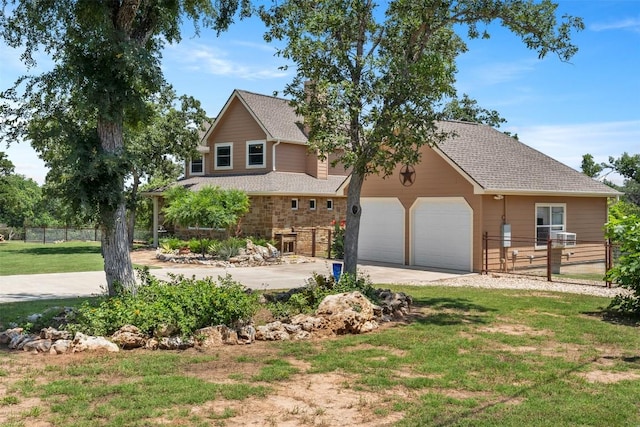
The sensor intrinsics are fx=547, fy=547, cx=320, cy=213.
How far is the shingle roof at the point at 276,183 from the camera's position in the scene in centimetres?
2420

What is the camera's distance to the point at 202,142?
2952 cm

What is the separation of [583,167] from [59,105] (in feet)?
148

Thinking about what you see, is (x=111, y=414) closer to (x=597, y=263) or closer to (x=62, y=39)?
(x=62, y=39)

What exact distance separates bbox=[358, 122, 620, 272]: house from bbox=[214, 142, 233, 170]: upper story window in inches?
364

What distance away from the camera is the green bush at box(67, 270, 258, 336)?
27.1ft

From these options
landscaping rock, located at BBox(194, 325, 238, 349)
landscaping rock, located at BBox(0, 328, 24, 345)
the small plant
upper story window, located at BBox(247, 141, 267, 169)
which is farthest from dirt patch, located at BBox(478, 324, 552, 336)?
upper story window, located at BBox(247, 141, 267, 169)

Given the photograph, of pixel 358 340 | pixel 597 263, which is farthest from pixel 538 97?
pixel 358 340

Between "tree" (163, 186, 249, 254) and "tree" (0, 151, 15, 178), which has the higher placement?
"tree" (0, 151, 15, 178)

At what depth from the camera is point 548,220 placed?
2050cm

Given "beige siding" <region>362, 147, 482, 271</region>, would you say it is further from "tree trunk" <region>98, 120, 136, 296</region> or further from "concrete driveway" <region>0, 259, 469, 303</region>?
"tree trunk" <region>98, 120, 136, 296</region>

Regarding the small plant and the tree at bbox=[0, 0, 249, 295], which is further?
the small plant

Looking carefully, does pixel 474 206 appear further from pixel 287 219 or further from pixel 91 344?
pixel 91 344

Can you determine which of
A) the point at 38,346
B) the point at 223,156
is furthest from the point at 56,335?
the point at 223,156

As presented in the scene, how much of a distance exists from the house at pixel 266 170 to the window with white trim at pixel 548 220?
7.95 m
